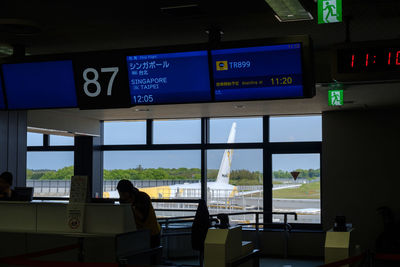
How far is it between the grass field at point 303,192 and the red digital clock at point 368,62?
670 cm

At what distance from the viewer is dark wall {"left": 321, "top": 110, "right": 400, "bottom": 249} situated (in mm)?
9594

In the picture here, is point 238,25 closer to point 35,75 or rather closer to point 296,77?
point 296,77

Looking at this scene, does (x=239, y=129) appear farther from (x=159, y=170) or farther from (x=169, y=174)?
(x=159, y=170)

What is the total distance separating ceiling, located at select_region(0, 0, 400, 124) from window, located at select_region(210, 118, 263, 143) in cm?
465

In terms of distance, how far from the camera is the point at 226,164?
10742 millimetres

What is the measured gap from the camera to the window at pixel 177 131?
36.1ft

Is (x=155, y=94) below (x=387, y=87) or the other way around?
below

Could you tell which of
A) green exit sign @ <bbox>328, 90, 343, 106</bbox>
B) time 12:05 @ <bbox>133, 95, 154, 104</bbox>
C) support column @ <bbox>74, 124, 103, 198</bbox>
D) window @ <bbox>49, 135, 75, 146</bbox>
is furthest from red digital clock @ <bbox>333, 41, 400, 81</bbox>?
window @ <bbox>49, 135, 75, 146</bbox>

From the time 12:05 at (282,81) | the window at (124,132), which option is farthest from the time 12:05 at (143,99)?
the window at (124,132)

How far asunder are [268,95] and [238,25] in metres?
0.85

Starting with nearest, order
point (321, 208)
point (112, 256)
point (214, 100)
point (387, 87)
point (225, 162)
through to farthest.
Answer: point (214, 100), point (112, 256), point (387, 87), point (321, 208), point (225, 162)

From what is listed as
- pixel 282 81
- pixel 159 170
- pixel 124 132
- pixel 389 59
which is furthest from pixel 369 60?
pixel 124 132

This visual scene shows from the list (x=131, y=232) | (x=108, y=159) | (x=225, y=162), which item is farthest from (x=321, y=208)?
(x=131, y=232)

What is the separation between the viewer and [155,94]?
432cm
